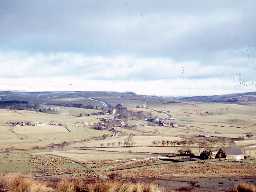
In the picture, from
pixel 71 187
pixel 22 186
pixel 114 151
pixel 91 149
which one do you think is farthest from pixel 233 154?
pixel 22 186

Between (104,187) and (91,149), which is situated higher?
(104,187)

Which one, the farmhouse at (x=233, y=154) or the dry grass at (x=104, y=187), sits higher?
the dry grass at (x=104, y=187)

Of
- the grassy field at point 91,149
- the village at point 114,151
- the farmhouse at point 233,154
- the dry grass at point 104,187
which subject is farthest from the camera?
the farmhouse at point 233,154

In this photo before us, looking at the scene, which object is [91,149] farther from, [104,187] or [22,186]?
[104,187]

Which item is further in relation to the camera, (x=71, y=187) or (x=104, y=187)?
(x=71, y=187)

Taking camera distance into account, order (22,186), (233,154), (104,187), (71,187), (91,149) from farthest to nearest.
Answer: (91,149) → (233,154) → (71,187) → (22,186) → (104,187)

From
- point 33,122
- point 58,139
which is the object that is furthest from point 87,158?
point 33,122

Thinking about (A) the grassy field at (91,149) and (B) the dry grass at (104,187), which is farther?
(A) the grassy field at (91,149)

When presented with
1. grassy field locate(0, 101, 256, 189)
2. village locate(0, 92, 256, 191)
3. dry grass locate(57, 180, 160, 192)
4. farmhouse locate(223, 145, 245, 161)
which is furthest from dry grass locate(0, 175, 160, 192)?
farmhouse locate(223, 145, 245, 161)

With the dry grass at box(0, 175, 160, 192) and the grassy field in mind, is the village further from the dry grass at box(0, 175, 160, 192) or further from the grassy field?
the dry grass at box(0, 175, 160, 192)

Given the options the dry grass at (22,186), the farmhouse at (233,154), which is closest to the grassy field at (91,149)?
the farmhouse at (233,154)

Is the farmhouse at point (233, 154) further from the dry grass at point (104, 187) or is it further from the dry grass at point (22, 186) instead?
the dry grass at point (22, 186)

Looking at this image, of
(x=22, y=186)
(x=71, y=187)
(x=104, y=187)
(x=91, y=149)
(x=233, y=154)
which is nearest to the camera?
(x=104, y=187)
